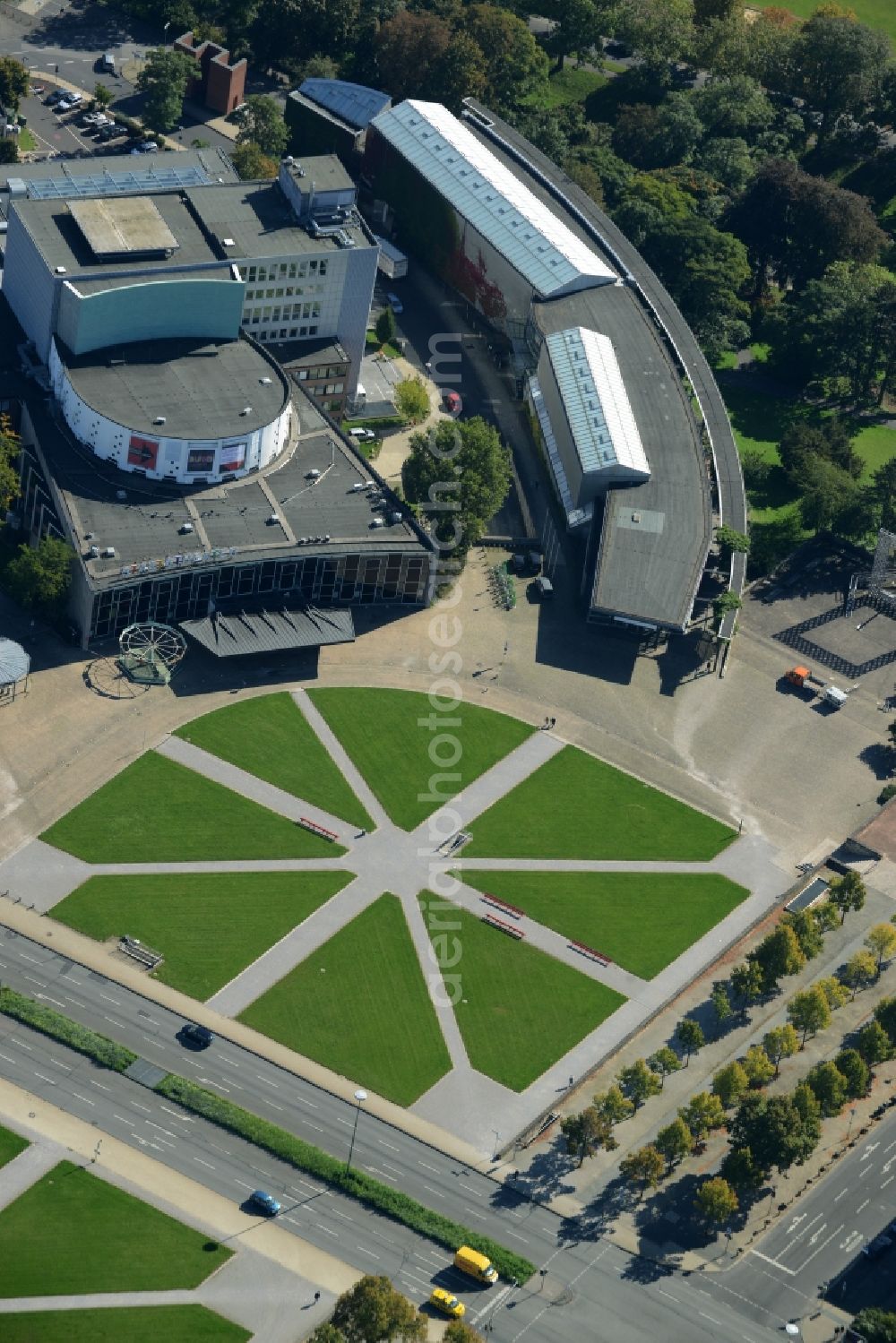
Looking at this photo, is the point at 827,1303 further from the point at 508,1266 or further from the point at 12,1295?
the point at 12,1295

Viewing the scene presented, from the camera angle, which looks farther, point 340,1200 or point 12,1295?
point 340,1200

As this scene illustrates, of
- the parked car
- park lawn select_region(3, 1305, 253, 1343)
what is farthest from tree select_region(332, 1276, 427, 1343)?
park lawn select_region(3, 1305, 253, 1343)

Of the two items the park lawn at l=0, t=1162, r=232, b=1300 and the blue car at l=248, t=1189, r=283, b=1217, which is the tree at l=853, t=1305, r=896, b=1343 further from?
the park lawn at l=0, t=1162, r=232, b=1300

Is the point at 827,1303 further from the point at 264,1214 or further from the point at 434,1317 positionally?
the point at 264,1214

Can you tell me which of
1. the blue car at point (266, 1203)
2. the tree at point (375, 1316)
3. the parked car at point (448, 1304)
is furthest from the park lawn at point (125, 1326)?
the parked car at point (448, 1304)

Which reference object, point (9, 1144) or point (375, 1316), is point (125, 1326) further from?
point (375, 1316)

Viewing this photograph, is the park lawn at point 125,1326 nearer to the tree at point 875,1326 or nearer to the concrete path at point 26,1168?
the concrete path at point 26,1168

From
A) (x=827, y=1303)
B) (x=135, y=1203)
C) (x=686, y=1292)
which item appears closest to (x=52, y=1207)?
(x=135, y=1203)
